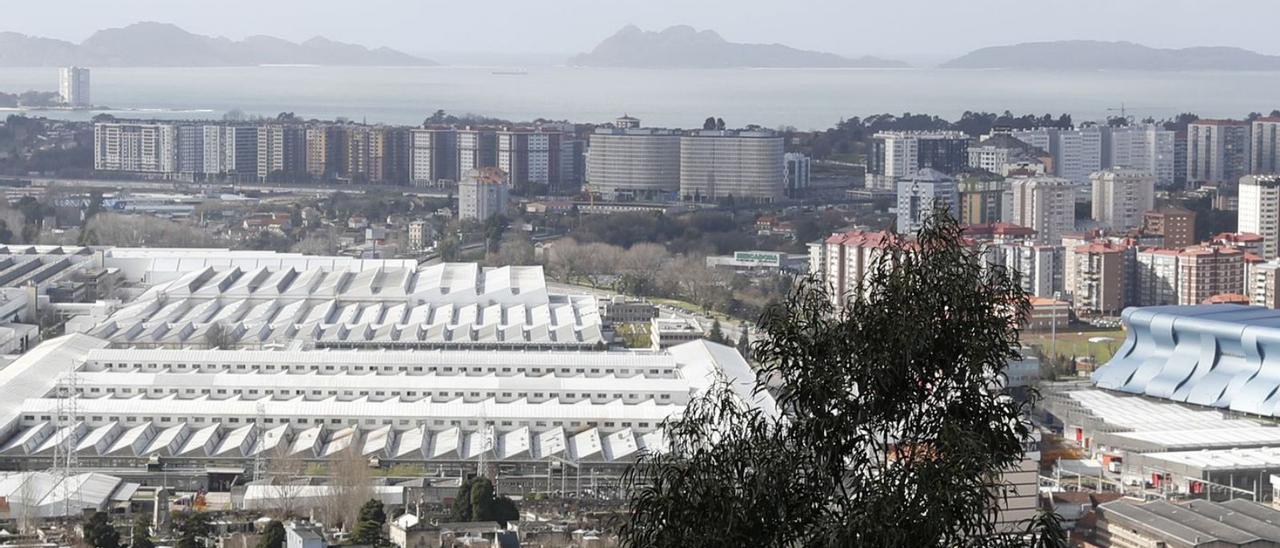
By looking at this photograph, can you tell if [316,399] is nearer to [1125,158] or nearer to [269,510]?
[269,510]

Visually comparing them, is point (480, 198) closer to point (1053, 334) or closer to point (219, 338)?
point (1053, 334)

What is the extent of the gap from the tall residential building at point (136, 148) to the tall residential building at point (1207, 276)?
42.2ft

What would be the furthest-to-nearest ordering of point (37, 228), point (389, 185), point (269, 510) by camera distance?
point (389, 185)
point (37, 228)
point (269, 510)

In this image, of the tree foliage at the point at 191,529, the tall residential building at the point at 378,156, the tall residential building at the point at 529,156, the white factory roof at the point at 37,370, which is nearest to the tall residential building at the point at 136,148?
the tall residential building at the point at 378,156

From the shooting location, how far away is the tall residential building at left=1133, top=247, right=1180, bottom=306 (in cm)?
1303

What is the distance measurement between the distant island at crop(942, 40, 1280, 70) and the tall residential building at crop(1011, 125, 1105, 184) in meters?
23.6

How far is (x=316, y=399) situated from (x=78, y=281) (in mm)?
4617

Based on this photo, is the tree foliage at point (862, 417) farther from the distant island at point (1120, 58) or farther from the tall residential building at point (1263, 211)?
the distant island at point (1120, 58)

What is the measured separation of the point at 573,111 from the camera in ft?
123

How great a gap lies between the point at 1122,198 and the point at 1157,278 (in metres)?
4.72

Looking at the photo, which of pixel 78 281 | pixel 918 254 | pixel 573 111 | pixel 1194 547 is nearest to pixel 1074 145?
pixel 78 281

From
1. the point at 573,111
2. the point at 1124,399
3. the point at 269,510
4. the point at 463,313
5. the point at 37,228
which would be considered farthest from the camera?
the point at 573,111

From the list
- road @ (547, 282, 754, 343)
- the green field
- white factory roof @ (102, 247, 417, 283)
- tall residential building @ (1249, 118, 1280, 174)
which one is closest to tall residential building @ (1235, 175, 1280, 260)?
the green field

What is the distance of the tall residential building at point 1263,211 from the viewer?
51.6 feet
